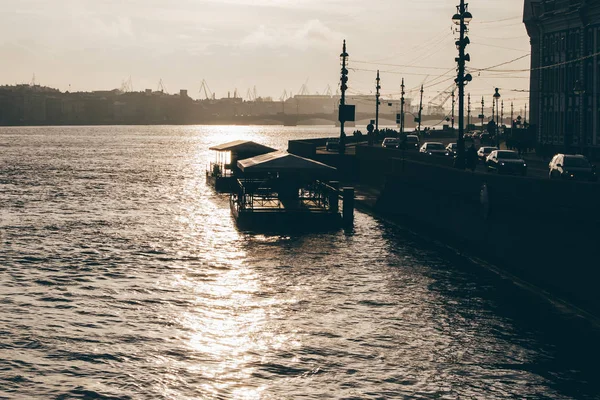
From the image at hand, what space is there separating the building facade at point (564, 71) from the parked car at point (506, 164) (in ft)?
46.0

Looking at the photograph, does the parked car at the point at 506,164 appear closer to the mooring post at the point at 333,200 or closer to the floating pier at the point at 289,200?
the floating pier at the point at 289,200

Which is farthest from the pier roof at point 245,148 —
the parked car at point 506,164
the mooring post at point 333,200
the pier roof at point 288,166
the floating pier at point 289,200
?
the mooring post at point 333,200

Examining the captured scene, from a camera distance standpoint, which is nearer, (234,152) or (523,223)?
(523,223)

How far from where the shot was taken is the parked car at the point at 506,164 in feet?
182

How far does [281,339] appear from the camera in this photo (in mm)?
21750

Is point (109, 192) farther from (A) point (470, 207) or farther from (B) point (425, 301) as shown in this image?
(B) point (425, 301)

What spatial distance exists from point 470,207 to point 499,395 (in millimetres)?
16711

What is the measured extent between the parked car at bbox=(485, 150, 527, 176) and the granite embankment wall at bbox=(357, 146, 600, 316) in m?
13.8

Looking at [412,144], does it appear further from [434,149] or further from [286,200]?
[286,200]

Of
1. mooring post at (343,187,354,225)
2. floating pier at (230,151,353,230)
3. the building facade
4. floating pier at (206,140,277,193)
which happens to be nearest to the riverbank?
mooring post at (343,187,354,225)

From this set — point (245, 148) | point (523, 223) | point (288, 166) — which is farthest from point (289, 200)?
point (245, 148)

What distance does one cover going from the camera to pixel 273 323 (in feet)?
76.7

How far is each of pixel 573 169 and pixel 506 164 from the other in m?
8.42

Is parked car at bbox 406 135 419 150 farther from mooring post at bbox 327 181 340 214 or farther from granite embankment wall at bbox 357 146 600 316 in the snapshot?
granite embankment wall at bbox 357 146 600 316
